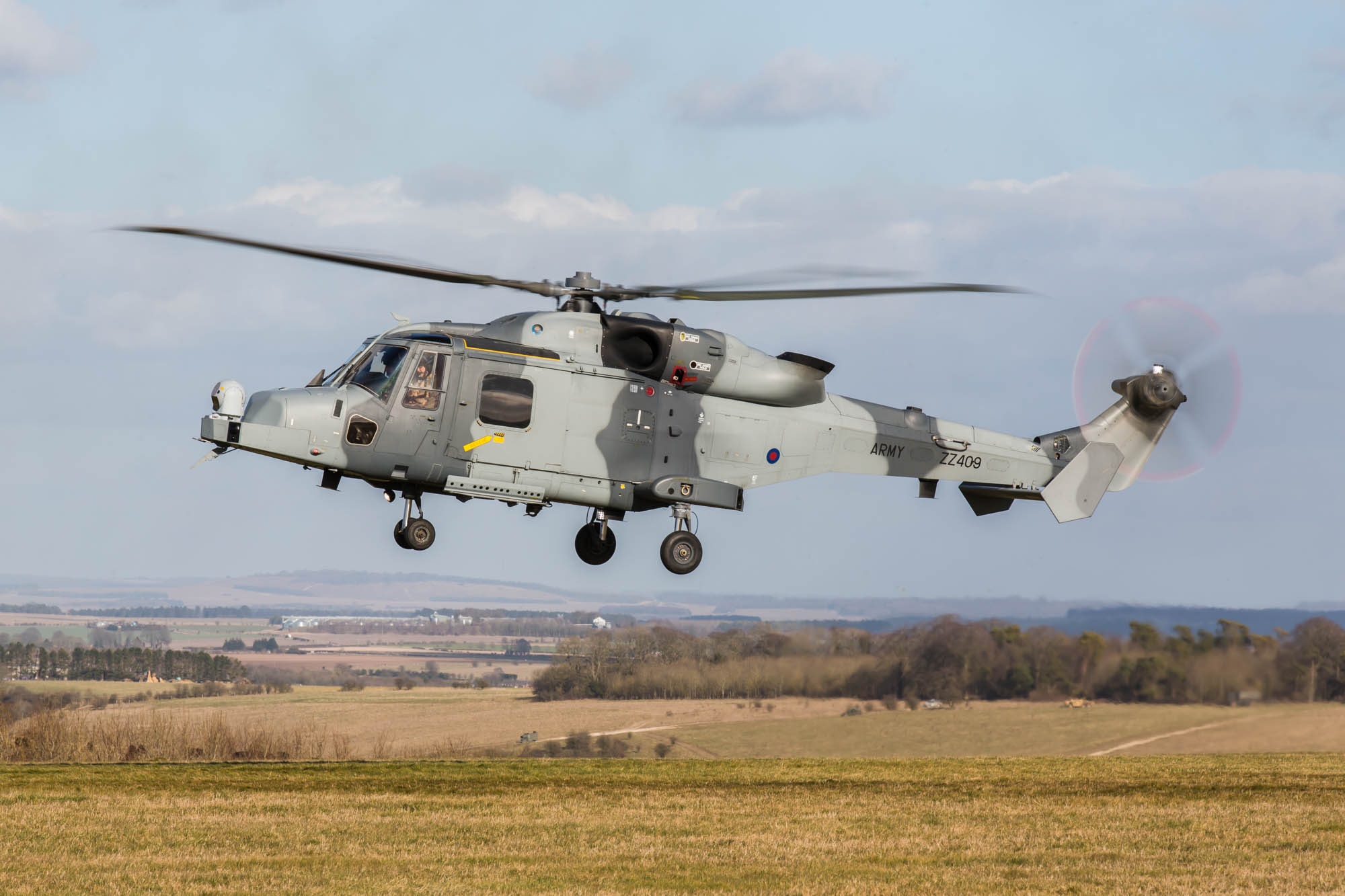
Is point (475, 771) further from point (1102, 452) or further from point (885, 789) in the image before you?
point (1102, 452)

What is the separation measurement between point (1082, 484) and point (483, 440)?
458 inches

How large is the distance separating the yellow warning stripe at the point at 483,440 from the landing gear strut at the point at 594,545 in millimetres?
2740

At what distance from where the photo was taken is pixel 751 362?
72.9 feet

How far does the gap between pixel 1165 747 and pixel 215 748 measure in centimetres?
3339

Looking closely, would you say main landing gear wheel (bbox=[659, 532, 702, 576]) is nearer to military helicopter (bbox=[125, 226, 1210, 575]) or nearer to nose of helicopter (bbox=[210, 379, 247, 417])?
military helicopter (bbox=[125, 226, 1210, 575])

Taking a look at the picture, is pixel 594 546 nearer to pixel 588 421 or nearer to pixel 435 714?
pixel 588 421

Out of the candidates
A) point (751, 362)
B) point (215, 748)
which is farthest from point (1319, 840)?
point (215, 748)

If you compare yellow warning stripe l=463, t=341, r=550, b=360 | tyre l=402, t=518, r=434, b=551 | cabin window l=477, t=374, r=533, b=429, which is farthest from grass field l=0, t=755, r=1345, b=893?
yellow warning stripe l=463, t=341, r=550, b=360

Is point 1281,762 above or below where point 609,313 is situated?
below

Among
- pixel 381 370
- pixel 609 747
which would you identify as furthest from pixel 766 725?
pixel 381 370

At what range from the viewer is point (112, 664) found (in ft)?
352

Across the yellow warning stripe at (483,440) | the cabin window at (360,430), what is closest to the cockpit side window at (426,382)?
the cabin window at (360,430)

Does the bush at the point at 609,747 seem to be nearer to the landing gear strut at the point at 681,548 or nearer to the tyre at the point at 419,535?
the landing gear strut at the point at 681,548

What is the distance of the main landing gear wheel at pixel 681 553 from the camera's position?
862 inches
